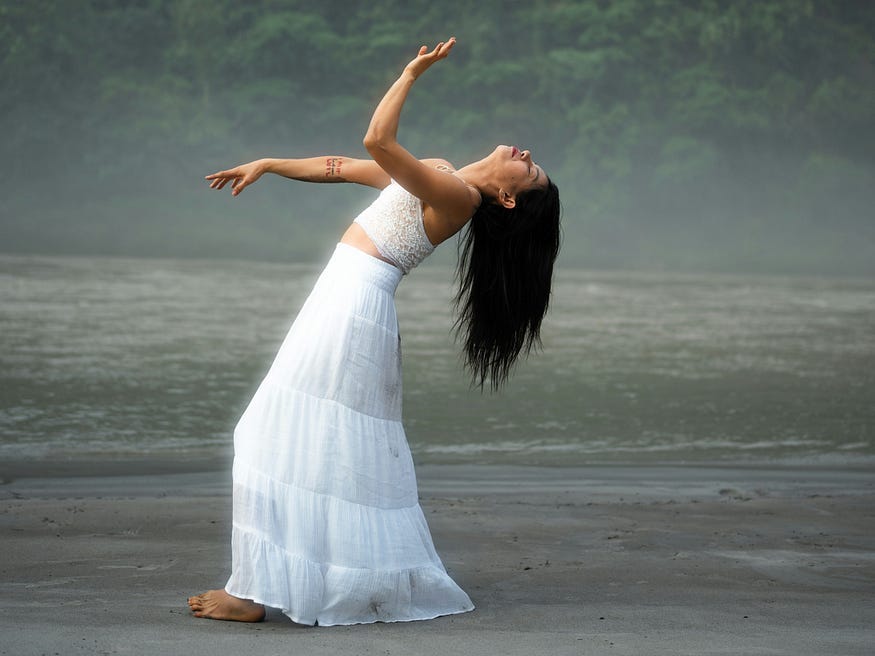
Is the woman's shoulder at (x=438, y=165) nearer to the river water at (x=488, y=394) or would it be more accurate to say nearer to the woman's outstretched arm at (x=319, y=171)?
the woman's outstretched arm at (x=319, y=171)

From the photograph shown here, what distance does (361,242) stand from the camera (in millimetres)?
3406

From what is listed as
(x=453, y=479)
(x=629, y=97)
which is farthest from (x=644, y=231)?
(x=453, y=479)

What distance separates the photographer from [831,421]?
347 inches

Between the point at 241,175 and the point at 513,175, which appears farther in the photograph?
the point at 241,175

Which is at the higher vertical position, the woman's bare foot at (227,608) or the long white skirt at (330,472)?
the long white skirt at (330,472)

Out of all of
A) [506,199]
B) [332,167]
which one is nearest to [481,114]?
[332,167]

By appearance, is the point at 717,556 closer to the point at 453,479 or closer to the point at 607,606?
the point at 607,606

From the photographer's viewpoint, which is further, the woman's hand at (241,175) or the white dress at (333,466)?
the woman's hand at (241,175)

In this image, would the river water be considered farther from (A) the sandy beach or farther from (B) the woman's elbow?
(B) the woman's elbow

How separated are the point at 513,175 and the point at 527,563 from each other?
4.95 feet

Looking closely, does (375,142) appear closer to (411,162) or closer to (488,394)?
(411,162)

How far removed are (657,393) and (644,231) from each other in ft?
95.9

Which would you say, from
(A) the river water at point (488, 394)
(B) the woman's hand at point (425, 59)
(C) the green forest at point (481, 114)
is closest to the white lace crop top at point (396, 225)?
(B) the woman's hand at point (425, 59)

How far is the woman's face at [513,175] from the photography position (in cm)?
341
